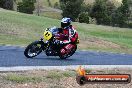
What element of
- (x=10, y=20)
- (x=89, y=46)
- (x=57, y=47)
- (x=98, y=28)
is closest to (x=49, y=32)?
(x=57, y=47)

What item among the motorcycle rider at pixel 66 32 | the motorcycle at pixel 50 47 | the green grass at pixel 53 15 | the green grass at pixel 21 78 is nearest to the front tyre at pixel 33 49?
the motorcycle at pixel 50 47

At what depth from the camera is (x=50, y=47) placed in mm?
16281

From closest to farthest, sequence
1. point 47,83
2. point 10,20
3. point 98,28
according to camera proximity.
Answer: point 47,83
point 10,20
point 98,28

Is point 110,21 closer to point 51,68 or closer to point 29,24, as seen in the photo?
point 29,24

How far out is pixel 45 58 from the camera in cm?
1595

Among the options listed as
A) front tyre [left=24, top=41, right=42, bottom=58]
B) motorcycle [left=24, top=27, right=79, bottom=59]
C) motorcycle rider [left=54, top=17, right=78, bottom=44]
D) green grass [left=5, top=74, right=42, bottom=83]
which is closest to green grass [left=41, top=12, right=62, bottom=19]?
motorcycle [left=24, top=27, right=79, bottom=59]

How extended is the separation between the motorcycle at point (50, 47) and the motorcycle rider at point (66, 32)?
17 cm

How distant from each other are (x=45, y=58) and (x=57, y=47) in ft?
2.56

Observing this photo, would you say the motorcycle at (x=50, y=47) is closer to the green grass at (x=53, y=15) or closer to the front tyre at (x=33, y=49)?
the front tyre at (x=33, y=49)

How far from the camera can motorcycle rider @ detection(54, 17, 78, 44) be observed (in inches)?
634

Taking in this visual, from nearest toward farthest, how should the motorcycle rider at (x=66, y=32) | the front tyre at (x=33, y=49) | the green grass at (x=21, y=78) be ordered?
the green grass at (x=21, y=78) < the front tyre at (x=33, y=49) < the motorcycle rider at (x=66, y=32)

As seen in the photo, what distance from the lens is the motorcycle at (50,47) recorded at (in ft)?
51.8

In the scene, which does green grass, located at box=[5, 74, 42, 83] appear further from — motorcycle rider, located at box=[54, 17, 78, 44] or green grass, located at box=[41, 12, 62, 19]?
green grass, located at box=[41, 12, 62, 19]

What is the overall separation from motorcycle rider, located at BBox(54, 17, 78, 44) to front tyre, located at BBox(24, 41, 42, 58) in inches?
28.6
